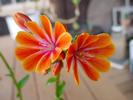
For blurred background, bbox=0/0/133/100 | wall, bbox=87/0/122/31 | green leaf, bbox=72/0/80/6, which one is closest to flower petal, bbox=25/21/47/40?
blurred background, bbox=0/0/133/100

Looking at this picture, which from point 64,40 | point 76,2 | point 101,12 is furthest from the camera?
point 101,12

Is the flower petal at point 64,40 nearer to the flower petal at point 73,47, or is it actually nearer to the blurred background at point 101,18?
the flower petal at point 73,47

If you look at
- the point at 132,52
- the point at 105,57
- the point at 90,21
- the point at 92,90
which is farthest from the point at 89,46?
the point at 90,21

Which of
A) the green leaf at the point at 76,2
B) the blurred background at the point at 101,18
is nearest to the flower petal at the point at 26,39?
the blurred background at the point at 101,18

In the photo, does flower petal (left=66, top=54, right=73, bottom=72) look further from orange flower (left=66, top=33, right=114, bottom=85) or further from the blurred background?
the blurred background

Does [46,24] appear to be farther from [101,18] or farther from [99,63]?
[101,18]

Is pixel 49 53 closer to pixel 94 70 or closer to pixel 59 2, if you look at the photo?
pixel 94 70

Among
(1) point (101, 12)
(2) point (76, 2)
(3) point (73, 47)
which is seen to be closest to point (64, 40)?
(3) point (73, 47)
